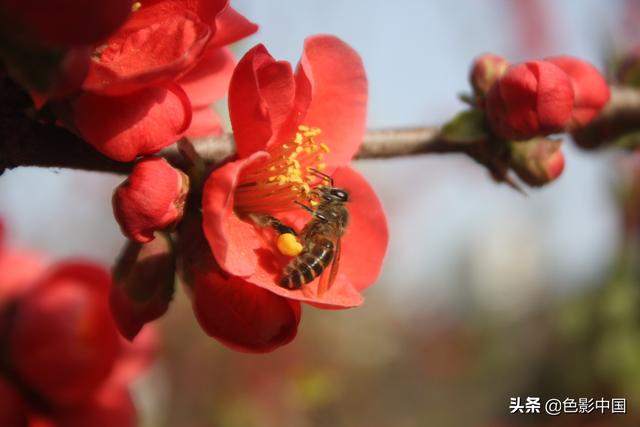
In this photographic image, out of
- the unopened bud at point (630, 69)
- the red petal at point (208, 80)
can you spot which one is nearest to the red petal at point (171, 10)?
the red petal at point (208, 80)

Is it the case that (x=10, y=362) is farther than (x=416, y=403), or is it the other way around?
(x=416, y=403)

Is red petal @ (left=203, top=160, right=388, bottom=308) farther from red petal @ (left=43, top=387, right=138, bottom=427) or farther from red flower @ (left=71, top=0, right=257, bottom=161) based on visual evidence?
red petal @ (left=43, top=387, right=138, bottom=427)

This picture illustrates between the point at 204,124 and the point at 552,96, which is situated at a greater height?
the point at 552,96

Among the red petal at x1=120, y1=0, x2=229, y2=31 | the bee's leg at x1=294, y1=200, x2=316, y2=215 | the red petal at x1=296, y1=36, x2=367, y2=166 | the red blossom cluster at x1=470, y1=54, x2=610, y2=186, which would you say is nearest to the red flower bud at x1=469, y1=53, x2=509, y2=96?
the red blossom cluster at x1=470, y1=54, x2=610, y2=186

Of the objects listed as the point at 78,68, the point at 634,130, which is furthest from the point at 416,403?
the point at 78,68

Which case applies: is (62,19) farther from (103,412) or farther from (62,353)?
(103,412)

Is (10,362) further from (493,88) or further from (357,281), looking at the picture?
(493,88)

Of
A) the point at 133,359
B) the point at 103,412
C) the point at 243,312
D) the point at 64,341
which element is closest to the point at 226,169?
the point at 243,312
